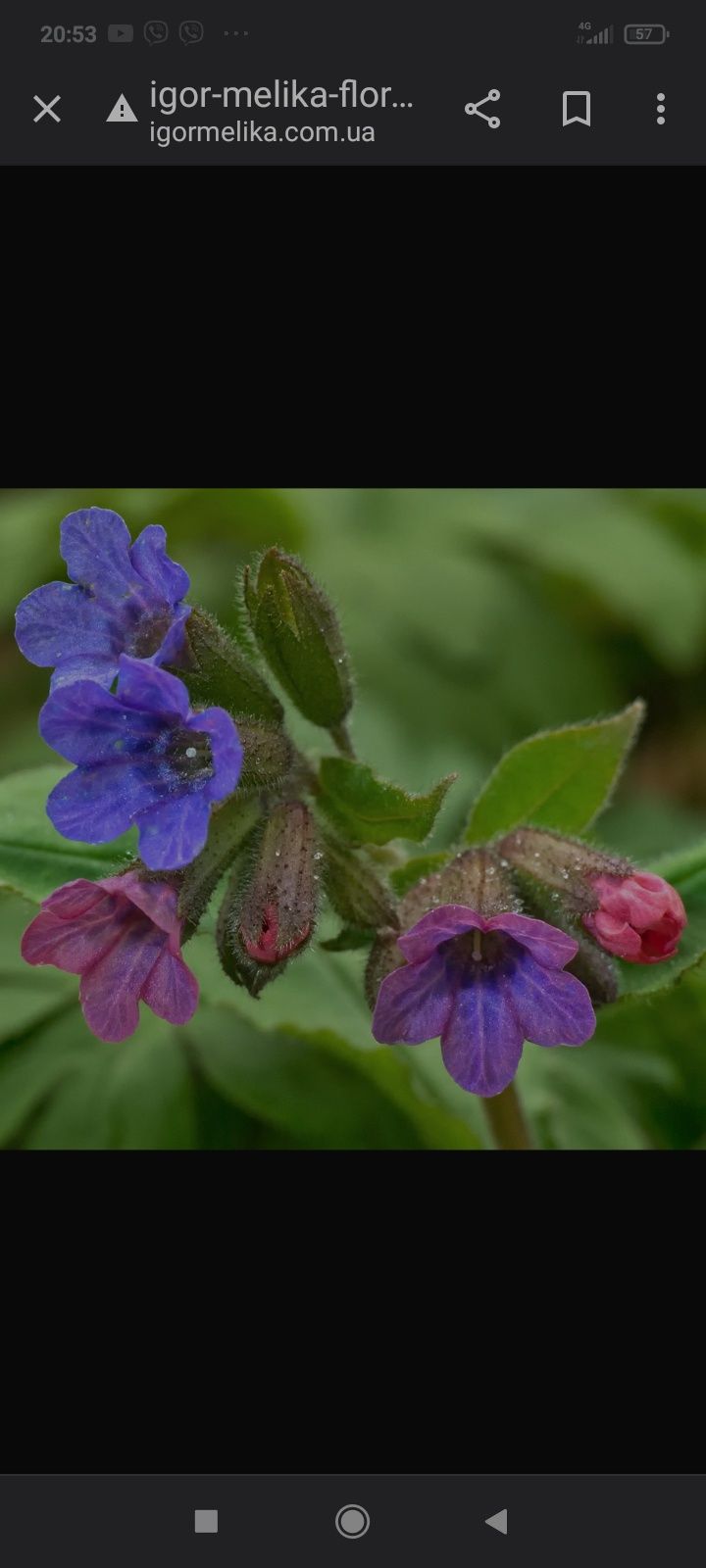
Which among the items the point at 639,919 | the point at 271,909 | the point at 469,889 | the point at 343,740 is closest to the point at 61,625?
the point at 271,909

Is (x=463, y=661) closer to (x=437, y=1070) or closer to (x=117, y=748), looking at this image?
(x=437, y=1070)

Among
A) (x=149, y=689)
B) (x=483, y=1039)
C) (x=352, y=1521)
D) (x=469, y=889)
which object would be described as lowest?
(x=352, y=1521)

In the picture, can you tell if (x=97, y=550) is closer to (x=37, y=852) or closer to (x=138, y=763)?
(x=138, y=763)

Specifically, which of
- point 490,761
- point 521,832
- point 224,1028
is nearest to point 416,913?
point 521,832

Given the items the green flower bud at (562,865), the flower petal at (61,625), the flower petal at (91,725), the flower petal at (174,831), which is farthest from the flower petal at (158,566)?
the green flower bud at (562,865)

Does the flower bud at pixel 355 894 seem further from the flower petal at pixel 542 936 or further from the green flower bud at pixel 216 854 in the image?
the flower petal at pixel 542 936
